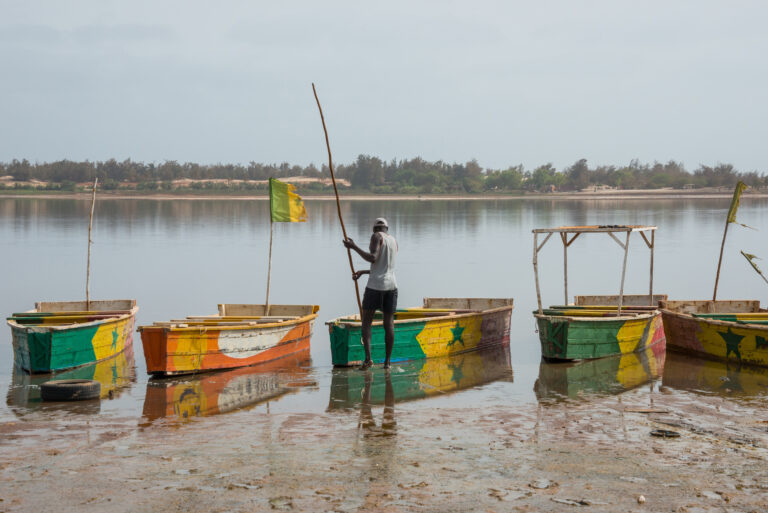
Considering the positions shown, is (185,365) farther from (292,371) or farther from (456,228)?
(456,228)

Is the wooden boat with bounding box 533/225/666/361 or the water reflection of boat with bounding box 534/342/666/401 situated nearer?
the water reflection of boat with bounding box 534/342/666/401

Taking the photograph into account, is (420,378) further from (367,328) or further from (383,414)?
(383,414)

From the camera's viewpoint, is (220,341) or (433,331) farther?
(433,331)

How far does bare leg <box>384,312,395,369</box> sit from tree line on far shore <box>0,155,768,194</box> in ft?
335

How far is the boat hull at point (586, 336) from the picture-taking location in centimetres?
1346

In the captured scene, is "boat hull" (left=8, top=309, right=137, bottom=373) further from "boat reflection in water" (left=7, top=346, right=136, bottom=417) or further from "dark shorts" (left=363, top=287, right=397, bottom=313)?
"dark shorts" (left=363, top=287, right=397, bottom=313)

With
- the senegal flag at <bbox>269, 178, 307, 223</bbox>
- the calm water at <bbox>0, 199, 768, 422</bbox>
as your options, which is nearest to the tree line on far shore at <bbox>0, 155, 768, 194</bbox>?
the calm water at <bbox>0, 199, 768, 422</bbox>

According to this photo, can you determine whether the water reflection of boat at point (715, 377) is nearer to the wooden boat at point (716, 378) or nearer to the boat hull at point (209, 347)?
the wooden boat at point (716, 378)

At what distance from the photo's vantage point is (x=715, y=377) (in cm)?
1253

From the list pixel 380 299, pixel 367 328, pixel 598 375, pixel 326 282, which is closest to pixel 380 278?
pixel 380 299

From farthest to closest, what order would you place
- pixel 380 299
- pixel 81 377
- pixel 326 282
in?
1. pixel 326 282
2. pixel 81 377
3. pixel 380 299

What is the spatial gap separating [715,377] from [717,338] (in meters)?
1.27

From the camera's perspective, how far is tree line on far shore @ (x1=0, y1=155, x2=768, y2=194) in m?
117

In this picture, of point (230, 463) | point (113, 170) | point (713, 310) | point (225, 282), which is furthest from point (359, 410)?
point (113, 170)
